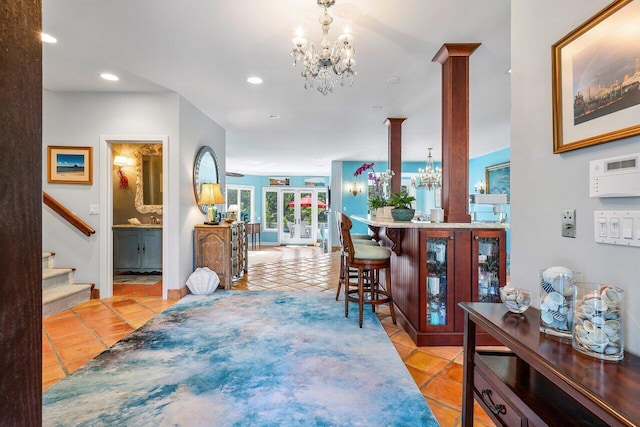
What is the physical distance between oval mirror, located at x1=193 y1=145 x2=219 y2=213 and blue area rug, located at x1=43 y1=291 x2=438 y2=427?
192 centimetres

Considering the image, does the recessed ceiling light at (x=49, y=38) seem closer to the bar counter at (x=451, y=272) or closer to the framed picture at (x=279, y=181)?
the bar counter at (x=451, y=272)

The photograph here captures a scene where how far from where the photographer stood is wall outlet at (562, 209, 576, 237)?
43.4 inches

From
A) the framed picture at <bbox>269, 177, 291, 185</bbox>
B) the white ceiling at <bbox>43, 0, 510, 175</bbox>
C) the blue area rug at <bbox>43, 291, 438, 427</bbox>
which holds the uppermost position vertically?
the white ceiling at <bbox>43, 0, 510, 175</bbox>

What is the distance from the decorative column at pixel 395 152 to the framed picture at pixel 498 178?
330cm

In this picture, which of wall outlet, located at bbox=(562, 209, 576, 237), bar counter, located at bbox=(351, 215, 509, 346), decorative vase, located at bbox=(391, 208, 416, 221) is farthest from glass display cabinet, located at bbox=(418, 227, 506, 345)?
wall outlet, located at bbox=(562, 209, 576, 237)

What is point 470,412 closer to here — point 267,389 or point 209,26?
point 267,389

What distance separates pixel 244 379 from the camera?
2086 mm

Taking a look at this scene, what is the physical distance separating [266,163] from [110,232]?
219 inches

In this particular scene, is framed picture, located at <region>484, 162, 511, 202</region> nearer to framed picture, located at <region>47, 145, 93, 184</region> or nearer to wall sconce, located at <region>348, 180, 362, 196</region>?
wall sconce, located at <region>348, 180, 362, 196</region>

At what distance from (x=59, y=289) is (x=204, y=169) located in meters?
2.28

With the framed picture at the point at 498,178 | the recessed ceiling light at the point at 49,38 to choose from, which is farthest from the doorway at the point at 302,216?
the recessed ceiling light at the point at 49,38

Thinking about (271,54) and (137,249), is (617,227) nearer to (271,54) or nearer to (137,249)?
(271,54)

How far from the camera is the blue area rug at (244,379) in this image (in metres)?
1.72

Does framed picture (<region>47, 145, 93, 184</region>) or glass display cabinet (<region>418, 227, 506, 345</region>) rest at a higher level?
framed picture (<region>47, 145, 93, 184</region>)
